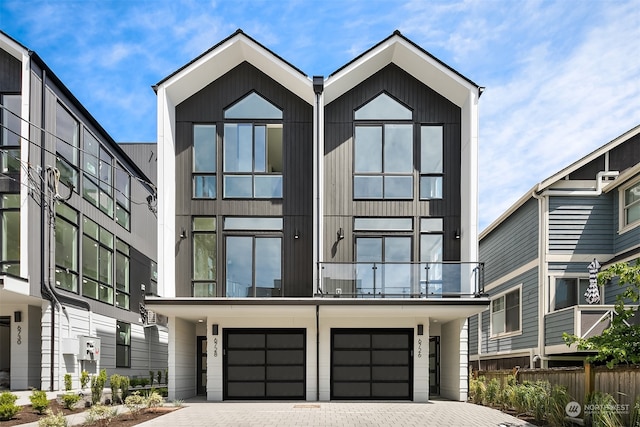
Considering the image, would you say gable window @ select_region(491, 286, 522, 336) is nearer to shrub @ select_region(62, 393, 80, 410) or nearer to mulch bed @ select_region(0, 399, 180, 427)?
mulch bed @ select_region(0, 399, 180, 427)

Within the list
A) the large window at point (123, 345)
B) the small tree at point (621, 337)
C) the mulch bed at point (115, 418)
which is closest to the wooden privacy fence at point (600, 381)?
the small tree at point (621, 337)

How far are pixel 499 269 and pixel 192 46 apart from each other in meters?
14.7

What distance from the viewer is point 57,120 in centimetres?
1680

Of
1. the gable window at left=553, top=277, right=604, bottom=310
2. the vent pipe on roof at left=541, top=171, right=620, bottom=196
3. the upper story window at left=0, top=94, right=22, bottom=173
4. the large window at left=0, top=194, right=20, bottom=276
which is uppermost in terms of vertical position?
the upper story window at left=0, top=94, right=22, bottom=173

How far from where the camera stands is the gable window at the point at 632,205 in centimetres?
1577

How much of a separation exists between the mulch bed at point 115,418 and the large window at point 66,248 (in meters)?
4.52

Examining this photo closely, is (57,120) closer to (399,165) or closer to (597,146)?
(399,165)

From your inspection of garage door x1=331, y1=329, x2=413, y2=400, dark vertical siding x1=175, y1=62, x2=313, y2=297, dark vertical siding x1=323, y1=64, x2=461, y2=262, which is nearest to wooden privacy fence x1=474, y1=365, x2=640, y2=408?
garage door x1=331, y1=329, x2=413, y2=400

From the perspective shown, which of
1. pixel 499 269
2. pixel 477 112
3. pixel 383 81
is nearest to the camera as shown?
pixel 477 112

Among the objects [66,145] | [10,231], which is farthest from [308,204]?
[10,231]

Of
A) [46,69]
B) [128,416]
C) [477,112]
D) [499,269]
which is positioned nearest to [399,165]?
[477,112]

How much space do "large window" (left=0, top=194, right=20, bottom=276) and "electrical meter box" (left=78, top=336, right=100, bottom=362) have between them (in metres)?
3.25

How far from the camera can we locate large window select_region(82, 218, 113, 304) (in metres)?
18.5

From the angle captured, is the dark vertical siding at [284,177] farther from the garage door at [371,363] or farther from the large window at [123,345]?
the large window at [123,345]
